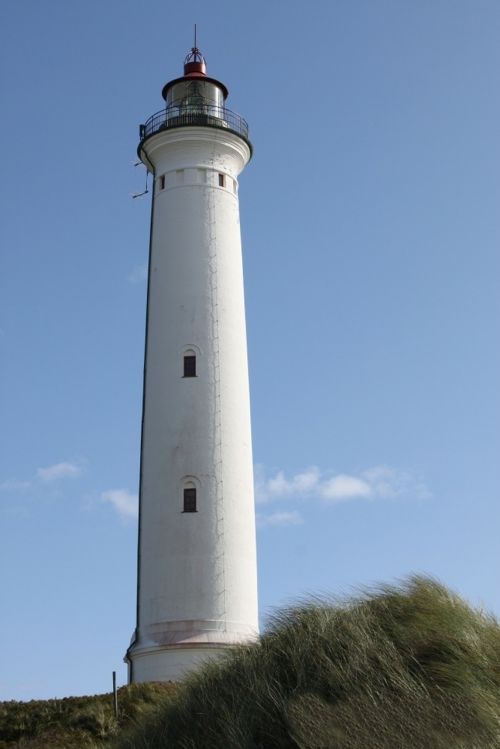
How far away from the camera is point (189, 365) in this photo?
23938 mm

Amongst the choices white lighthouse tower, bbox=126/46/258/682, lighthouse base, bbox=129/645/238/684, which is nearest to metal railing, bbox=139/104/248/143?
white lighthouse tower, bbox=126/46/258/682

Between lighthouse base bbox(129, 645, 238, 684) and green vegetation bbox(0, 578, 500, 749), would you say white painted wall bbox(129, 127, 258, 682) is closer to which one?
lighthouse base bbox(129, 645, 238, 684)

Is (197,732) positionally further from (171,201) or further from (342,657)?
(171,201)

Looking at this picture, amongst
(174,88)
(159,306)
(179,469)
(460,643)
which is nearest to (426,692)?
(460,643)

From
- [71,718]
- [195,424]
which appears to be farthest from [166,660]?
[195,424]

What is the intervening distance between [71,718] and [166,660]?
3.95 m

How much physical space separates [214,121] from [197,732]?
17.8m

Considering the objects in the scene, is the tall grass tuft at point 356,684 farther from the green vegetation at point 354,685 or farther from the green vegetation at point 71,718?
the green vegetation at point 71,718

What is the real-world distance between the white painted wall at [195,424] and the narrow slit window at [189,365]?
122mm

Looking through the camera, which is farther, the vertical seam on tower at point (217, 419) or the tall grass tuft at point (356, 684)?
the vertical seam on tower at point (217, 419)

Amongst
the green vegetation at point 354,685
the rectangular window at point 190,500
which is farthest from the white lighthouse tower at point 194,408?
the green vegetation at point 354,685

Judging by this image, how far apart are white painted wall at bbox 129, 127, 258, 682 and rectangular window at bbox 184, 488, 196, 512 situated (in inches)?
5.4

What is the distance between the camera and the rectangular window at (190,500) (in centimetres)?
2278

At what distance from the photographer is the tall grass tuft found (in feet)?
34.7
